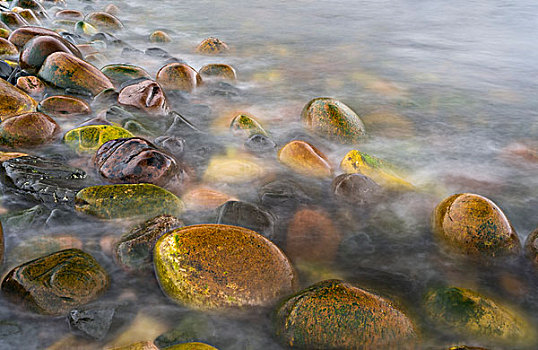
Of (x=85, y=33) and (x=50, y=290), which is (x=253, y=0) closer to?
(x=85, y=33)

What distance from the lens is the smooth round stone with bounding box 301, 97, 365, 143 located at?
3336 millimetres

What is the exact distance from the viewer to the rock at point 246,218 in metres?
2.15

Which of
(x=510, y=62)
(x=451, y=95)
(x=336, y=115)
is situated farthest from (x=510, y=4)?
(x=336, y=115)

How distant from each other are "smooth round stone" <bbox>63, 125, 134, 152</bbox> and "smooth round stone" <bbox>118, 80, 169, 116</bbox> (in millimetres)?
736

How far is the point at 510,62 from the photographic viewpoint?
5898 millimetres

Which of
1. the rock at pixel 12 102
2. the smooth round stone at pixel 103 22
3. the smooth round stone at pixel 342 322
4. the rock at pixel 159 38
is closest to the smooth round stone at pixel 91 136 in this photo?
the rock at pixel 12 102

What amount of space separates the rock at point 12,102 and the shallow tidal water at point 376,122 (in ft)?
1.17

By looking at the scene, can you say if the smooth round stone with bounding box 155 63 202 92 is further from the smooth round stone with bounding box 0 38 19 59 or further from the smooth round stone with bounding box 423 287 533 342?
the smooth round stone with bounding box 423 287 533 342

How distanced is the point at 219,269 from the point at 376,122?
258 cm

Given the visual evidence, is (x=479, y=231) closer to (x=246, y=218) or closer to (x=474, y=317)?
(x=474, y=317)

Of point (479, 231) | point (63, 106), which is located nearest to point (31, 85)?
point (63, 106)

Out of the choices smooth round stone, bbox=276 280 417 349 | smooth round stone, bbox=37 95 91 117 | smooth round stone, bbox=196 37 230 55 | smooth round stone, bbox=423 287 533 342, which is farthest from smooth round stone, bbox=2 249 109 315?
smooth round stone, bbox=196 37 230 55

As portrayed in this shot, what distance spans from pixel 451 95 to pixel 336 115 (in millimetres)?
1914

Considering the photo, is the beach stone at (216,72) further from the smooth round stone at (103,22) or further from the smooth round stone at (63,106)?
the smooth round stone at (103,22)
